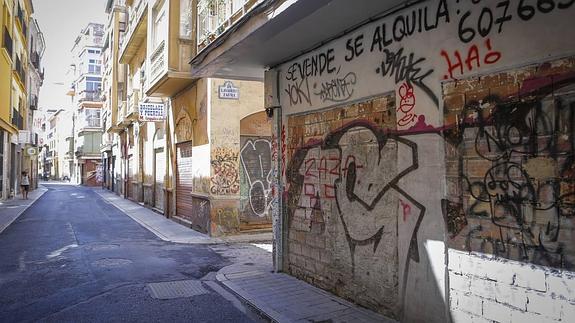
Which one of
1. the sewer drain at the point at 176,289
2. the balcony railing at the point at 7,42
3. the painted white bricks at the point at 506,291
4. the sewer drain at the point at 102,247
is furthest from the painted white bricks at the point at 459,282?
the balcony railing at the point at 7,42

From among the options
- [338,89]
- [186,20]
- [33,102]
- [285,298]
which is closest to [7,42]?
[186,20]

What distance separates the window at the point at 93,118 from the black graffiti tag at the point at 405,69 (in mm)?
55480

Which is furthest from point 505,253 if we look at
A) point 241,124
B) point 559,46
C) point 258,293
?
point 241,124

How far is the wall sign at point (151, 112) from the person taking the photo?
16156 millimetres

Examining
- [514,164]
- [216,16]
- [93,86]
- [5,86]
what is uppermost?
[93,86]

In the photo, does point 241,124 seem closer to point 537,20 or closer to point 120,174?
point 537,20

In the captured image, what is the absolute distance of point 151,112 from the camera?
16266 millimetres

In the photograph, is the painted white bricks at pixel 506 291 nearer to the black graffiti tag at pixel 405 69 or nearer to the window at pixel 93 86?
the black graffiti tag at pixel 405 69

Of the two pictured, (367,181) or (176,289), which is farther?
(176,289)

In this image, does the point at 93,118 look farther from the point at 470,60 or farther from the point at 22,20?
the point at 470,60

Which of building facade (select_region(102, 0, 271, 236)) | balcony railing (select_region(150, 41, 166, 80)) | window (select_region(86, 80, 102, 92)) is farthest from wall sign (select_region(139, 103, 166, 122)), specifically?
window (select_region(86, 80, 102, 92))

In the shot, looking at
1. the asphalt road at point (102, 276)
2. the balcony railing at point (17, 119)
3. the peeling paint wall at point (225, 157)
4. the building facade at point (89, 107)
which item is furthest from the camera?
the building facade at point (89, 107)

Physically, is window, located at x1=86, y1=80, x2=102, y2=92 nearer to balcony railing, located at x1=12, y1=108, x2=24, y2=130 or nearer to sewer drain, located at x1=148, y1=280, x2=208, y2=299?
balcony railing, located at x1=12, y1=108, x2=24, y2=130

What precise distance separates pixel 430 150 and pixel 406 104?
63cm
